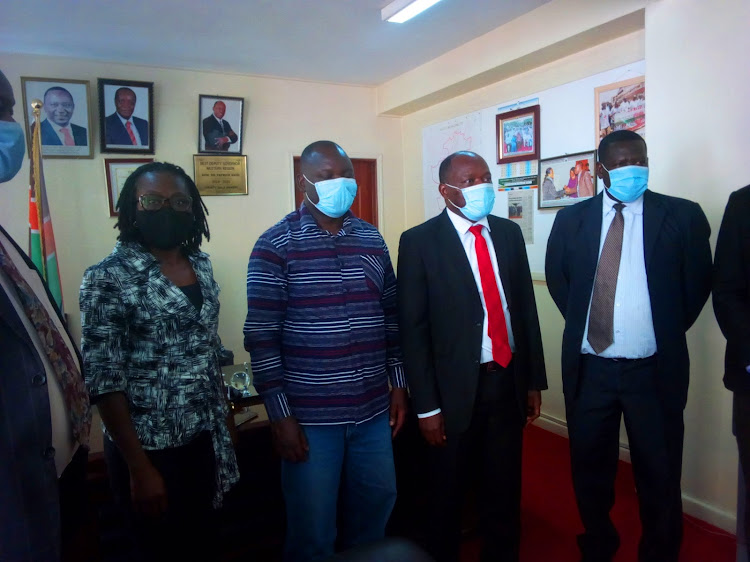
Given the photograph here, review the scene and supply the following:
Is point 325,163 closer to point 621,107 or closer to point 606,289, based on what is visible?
point 606,289

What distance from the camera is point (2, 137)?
1.02 m

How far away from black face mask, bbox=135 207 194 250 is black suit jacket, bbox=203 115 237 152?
281 cm

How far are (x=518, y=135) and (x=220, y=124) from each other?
2.24 meters

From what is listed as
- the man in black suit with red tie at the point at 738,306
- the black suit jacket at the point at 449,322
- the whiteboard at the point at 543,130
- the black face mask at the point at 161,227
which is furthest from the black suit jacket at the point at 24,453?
the whiteboard at the point at 543,130

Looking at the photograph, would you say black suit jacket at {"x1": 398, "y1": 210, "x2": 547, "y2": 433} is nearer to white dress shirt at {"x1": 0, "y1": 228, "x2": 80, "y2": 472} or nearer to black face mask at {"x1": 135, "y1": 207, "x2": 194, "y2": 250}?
black face mask at {"x1": 135, "y1": 207, "x2": 194, "y2": 250}

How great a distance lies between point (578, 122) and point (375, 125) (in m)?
2.02

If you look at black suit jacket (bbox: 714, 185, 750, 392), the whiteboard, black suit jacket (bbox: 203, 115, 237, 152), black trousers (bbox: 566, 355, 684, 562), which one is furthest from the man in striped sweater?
black suit jacket (bbox: 203, 115, 237, 152)

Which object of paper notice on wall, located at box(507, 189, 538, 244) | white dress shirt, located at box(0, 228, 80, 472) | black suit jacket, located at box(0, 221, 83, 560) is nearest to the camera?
black suit jacket, located at box(0, 221, 83, 560)

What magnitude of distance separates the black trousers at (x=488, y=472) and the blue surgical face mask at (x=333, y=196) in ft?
2.37

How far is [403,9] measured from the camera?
2.85m

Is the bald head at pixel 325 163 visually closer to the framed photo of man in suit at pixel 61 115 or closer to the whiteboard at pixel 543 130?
the whiteboard at pixel 543 130

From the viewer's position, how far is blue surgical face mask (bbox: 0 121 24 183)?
102 cm

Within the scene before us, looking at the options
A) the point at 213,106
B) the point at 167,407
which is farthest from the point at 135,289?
the point at 213,106

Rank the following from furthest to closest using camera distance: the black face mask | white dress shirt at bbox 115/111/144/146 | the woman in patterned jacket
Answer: white dress shirt at bbox 115/111/144/146 < the black face mask < the woman in patterned jacket
